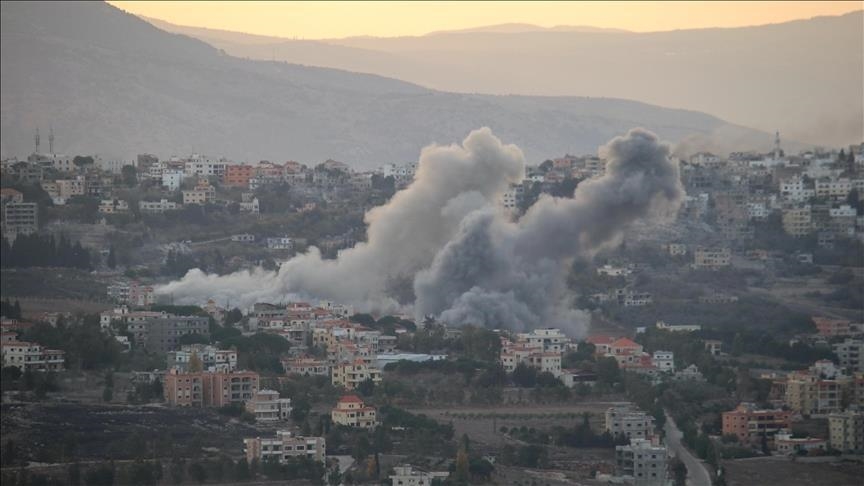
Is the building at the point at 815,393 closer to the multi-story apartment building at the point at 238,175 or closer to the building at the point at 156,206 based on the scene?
the building at the point at 156,206

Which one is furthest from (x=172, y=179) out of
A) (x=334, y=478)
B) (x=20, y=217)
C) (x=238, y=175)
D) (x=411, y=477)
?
(x=411, y=477)

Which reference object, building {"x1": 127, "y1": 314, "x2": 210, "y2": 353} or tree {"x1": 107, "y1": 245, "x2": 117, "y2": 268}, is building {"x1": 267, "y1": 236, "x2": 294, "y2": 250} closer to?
tree {"x1": 107, "y1": 245, "x2": 117, "y2": 268}

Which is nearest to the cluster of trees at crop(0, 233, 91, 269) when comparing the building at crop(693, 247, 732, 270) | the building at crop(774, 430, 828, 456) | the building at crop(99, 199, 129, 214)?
the building at crop(99, 199, 129, 214)

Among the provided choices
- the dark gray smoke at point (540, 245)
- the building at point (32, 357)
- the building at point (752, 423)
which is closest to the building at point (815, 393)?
the building at point (752, 423)

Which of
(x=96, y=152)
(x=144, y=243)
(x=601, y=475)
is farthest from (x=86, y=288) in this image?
(x=96, y=152)

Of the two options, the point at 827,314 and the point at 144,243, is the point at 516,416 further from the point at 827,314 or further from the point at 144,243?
the point at 144,243

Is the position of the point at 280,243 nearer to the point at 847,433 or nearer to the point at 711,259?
the point at 711,259
